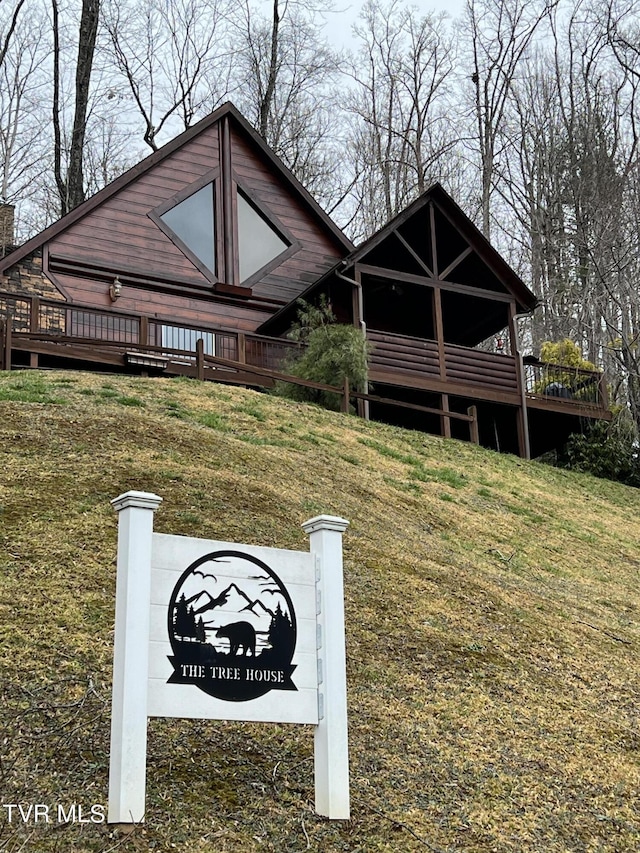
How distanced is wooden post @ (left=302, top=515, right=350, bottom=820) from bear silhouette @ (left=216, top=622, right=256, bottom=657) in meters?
0.44

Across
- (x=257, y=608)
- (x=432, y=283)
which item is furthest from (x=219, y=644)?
(x=432, y=283)

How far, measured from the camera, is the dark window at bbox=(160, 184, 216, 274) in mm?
21203

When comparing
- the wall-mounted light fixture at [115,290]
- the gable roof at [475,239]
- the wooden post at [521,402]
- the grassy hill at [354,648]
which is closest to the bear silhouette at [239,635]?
the grassy hill at [354,648]

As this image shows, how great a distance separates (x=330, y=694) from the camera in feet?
16.9

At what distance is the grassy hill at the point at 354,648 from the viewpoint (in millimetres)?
5156

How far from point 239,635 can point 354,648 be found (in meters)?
2.53

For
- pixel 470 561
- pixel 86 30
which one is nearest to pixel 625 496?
pixel 470 561

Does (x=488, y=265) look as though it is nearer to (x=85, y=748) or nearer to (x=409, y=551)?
(x=409, y=551)

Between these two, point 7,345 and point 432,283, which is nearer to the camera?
point 7,345

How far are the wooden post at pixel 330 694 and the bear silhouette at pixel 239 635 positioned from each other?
1.45 ft

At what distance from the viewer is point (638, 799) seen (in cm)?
599

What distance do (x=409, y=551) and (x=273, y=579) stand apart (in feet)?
16.3

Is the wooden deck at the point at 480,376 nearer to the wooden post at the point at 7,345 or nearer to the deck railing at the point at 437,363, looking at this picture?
the deck railing at the point at 437,363

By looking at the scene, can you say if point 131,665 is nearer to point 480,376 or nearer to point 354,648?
point 354,648
